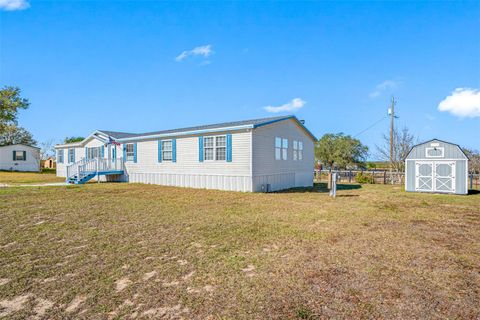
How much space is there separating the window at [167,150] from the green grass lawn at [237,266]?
868cm

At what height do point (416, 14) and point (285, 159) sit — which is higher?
point (416, 14)

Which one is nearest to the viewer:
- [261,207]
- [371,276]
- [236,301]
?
[236,301]

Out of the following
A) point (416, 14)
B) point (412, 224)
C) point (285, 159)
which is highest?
point (416, 14)

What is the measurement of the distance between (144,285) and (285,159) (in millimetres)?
13291

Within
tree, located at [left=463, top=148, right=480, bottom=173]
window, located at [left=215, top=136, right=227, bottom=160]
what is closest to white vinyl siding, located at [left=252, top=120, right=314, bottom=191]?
window, located at [left=215, top=136, right=227, bottom=160]

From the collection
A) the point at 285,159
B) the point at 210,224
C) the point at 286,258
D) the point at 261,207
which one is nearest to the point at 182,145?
the point at 285,159

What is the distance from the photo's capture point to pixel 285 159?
16.0m

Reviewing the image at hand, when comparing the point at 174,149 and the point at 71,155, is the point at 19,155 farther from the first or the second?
the point at 174,149

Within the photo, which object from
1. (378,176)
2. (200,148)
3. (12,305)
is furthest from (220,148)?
(378,176)

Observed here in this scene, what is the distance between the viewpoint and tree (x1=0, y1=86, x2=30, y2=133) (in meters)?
32.4

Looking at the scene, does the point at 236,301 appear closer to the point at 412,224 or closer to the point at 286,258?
the point at 286,258

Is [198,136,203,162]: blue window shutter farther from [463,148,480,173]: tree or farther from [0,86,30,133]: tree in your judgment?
[0,86,30,133]: tree

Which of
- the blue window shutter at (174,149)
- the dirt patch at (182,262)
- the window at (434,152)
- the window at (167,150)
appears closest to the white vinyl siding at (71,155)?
the window at (167,150)

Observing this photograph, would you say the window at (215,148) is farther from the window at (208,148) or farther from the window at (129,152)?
the window at (129,152)
